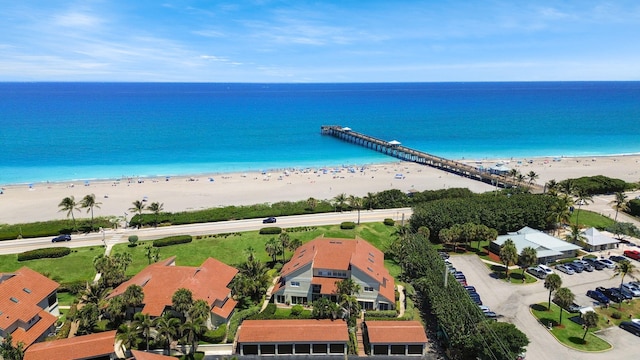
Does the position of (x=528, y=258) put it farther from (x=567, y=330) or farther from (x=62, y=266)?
(x=62, y=266)

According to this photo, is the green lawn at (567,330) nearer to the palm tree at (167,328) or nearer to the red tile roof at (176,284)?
the red tile roof at (176,284)

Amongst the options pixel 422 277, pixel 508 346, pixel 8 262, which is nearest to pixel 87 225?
pixel 8 262

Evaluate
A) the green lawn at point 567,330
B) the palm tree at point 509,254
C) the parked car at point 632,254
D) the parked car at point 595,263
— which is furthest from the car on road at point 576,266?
the green lawn at point 567,330

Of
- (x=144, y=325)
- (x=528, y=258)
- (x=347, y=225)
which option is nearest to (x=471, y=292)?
(x=528, y=258)

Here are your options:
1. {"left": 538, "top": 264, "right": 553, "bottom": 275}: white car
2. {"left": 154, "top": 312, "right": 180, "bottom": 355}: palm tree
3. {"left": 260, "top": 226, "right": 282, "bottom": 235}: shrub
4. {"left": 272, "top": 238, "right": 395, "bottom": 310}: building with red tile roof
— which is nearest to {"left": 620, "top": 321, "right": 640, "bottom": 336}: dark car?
{"left": 538, "top": 264, "right": 553, "bottom": 275}: white car

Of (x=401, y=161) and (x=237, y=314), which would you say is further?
(x=401, y=161)

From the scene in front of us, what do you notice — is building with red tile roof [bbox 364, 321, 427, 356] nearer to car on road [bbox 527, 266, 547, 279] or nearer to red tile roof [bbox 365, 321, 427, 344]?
red tile roof [bbox 365, 321, 427, 344]

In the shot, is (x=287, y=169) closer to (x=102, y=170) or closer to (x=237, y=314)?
(x=102, y=170)
